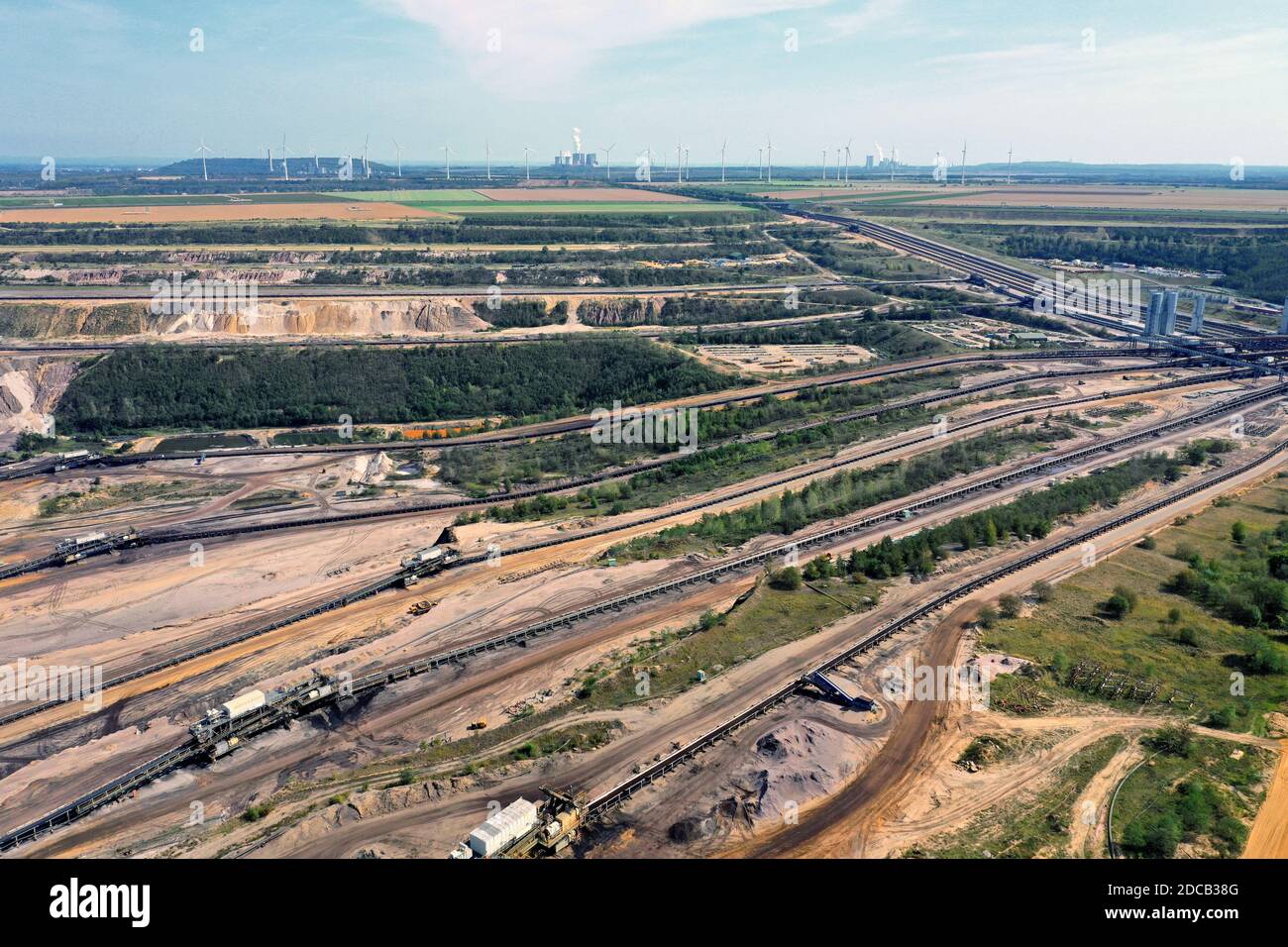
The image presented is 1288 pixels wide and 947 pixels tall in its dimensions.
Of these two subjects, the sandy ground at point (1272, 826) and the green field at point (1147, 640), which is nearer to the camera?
the sandy ground at point (1272, 826)

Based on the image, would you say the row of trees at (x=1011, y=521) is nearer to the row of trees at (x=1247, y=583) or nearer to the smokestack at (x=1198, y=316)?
the row of trees at (x=1247, y=583)

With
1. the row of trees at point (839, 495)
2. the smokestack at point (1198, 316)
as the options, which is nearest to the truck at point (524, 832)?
the row of trees at point (839, 495)

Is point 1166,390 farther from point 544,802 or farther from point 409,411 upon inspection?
point 544,802

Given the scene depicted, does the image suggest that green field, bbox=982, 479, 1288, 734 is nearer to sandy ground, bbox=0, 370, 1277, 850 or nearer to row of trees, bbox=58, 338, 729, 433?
sandy ground, bbox=0, 370, 1277, 850

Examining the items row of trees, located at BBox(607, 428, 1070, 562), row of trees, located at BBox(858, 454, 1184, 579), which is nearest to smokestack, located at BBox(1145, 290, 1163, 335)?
row of trees, located at BBox(607, 428, 1070, 562)

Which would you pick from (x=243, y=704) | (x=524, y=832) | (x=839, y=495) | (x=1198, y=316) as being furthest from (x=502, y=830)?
(x=1198, y=316)

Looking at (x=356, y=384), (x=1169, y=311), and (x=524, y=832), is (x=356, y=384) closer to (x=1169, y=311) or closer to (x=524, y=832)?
(x=524, y=832)
